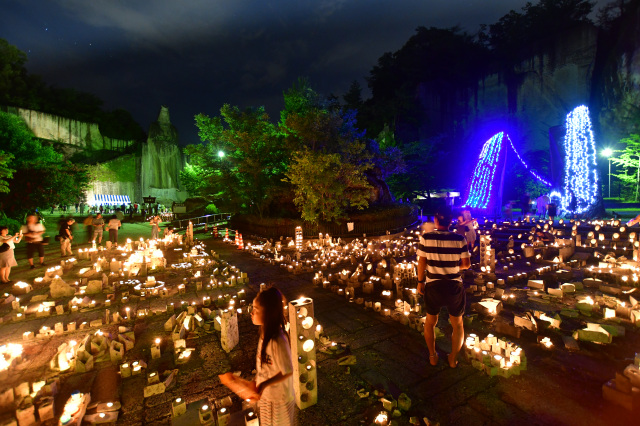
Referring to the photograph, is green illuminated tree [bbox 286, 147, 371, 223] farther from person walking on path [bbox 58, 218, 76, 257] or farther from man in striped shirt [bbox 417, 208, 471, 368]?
man in striped shirt [bbox 417, 208, 471, 368]

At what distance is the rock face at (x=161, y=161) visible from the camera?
4253 centimetres

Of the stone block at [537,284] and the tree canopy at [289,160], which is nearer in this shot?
the stone block at [537,284]

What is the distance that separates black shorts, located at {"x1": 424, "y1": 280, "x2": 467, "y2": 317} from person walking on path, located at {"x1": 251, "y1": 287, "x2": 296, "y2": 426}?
7.75 feet

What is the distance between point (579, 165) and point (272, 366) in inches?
959

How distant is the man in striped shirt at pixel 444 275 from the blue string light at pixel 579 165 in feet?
67.1

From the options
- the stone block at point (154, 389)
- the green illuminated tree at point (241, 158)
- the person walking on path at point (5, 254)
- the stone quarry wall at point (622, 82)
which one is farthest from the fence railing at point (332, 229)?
the stone quarry wall at point (622, 82)

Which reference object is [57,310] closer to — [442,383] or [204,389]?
[204,389]

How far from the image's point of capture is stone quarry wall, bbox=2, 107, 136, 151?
1369 inches

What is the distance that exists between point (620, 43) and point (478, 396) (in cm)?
4070

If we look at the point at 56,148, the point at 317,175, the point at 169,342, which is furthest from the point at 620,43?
the point at 56,148

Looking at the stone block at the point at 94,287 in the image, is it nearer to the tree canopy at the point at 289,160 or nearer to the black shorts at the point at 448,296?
the black shorts at the point at 448,296

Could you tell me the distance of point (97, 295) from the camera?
7453 millimetres

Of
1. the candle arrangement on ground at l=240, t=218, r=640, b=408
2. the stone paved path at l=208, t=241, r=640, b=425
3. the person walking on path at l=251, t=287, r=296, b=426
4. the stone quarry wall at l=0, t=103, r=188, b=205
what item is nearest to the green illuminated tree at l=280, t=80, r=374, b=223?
the candle arrangement on ground at l=240, t=218, r=640, b=408

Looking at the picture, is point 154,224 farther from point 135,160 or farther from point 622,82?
point 622,82
